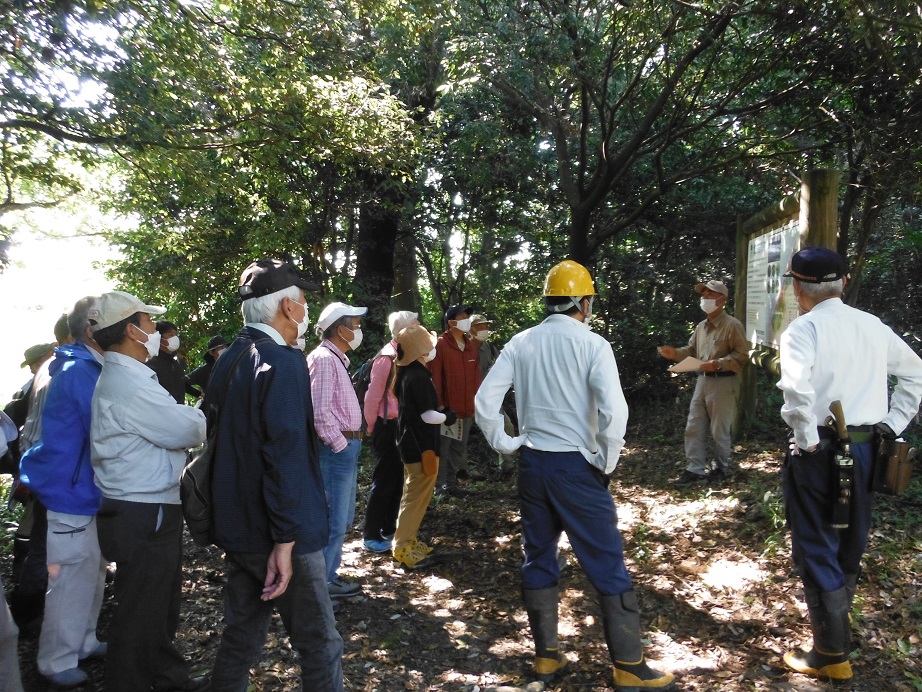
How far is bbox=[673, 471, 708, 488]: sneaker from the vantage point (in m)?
7.68

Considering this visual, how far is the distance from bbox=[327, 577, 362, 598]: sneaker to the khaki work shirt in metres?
3.91

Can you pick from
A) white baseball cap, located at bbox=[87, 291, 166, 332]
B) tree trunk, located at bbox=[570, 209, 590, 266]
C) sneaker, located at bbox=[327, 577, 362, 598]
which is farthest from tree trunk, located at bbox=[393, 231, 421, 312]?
white baseball cap, located at bbox=[87, 291, 166, 332]

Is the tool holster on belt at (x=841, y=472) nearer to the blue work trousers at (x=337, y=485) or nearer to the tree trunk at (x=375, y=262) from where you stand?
the blue work trousers at (x=337, y=485)

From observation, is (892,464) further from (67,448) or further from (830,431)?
(67,448)

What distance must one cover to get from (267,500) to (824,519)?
2.80 m

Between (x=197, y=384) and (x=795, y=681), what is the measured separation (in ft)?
22.5

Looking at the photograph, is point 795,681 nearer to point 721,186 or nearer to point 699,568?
point 699,568

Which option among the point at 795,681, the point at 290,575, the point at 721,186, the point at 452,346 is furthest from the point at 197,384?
the point at 721,186

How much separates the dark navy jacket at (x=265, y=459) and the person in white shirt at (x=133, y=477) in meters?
0.55

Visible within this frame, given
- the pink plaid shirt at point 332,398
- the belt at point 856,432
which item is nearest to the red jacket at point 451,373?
the pink plaid shirt at point 332,398

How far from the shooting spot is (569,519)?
3.85 m

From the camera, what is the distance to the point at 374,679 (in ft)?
14.1

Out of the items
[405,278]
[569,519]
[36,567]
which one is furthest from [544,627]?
[405,278]

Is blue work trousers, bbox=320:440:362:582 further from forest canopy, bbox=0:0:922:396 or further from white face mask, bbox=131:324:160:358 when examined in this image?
forest canopy, bbox=0:0:922:396
